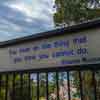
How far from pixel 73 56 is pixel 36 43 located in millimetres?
2150

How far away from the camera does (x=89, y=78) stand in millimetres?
9352

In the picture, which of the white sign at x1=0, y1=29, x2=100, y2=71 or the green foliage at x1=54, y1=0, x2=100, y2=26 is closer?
the white sign at x1=0, y1=29, x2=100, y2=71

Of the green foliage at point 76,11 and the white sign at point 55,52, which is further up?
the green foliage at point 76,11

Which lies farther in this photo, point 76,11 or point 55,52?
point 76,11

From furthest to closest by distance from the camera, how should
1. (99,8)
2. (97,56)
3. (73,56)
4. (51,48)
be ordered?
(99,8)
(51,48)
(73,56)
(97,56)

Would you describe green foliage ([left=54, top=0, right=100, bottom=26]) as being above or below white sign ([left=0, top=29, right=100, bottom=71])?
above

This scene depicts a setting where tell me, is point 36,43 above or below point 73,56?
above

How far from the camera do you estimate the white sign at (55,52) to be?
9453 mm

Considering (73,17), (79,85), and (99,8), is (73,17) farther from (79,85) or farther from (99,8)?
(79,85)

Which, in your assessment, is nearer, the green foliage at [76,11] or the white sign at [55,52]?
the white sign at [55,52]

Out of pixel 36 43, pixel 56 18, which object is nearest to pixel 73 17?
pixel 56 18

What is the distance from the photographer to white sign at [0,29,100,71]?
9453mm

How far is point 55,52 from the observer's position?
10609mm

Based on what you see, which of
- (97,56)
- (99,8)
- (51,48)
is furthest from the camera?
(99,8)
